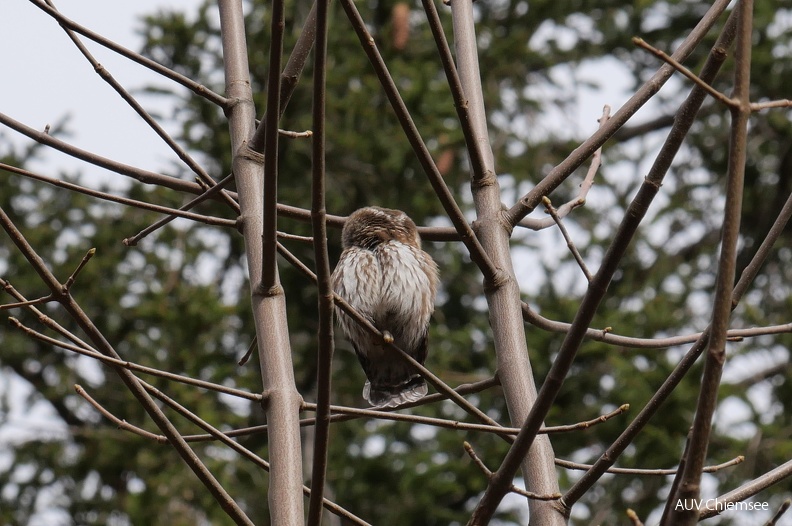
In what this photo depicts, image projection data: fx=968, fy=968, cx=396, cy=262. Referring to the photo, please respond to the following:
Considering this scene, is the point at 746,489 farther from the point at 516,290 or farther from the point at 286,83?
the point at 286,83

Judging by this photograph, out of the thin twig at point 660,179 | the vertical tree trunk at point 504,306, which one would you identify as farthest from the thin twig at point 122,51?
the thin twig at point 660,179

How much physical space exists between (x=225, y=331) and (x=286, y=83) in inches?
261

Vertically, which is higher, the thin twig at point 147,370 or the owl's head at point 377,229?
the owl's head at point 377,229

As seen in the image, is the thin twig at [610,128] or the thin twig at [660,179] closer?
the thin twig at [660,179]

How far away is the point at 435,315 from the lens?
853 cm

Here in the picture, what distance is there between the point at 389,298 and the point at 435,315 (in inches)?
183

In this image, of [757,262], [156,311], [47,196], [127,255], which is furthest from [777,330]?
[47,196]

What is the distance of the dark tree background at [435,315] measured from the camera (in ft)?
26.1

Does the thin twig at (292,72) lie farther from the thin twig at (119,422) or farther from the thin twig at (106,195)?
the thin twig at (119,422)

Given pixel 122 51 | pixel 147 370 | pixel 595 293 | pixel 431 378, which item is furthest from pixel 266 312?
pixel 595 293

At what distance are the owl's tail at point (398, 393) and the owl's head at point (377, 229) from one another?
0.61 m

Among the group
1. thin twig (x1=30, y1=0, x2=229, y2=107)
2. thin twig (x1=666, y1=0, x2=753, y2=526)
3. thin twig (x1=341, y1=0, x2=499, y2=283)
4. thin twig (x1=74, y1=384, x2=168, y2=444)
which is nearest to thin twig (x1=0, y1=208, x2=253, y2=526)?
thin twig (x1=74, y1=384, x2=168, y2=444)

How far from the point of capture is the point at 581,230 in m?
9.52

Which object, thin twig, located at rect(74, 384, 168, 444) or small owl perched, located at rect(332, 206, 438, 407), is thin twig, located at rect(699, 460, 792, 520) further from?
small owl perched, located at rect(332, 206, 438, 407)
